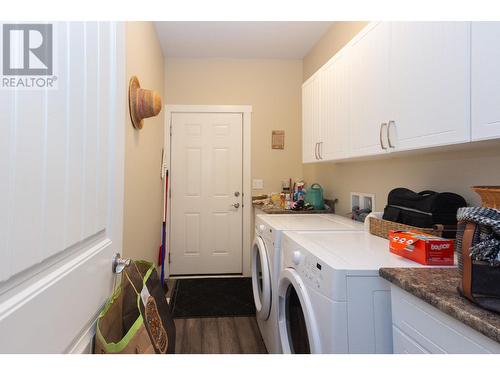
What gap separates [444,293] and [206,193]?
2.81 m

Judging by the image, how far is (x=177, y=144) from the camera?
10.8ft

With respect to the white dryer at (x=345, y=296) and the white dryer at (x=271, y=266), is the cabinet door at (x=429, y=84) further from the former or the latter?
the white dryer at (x=271, y=266)

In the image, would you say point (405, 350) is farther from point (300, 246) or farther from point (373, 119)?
point (373, 119)

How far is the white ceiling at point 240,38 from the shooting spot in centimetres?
259

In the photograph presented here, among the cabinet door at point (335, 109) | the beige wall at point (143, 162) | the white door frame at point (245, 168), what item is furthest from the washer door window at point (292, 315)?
the white door frame at point (245, 168)

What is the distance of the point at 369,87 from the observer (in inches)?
60.3

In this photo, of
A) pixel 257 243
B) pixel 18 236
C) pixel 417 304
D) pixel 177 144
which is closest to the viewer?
pixel 18 236

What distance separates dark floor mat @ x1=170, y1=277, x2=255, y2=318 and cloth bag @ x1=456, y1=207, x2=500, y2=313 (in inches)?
81.1

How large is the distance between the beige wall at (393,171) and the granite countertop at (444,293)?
568 mm

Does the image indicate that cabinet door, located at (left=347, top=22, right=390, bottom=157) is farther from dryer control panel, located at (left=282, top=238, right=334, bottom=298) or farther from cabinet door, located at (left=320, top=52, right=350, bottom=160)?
dryer control panel, located at (left=282, top=238, right=334, bottom=298)

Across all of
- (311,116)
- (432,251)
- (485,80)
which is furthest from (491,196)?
(311,116)

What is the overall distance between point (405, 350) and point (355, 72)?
148cm

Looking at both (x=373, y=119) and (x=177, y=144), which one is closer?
(x=373, y=119)
